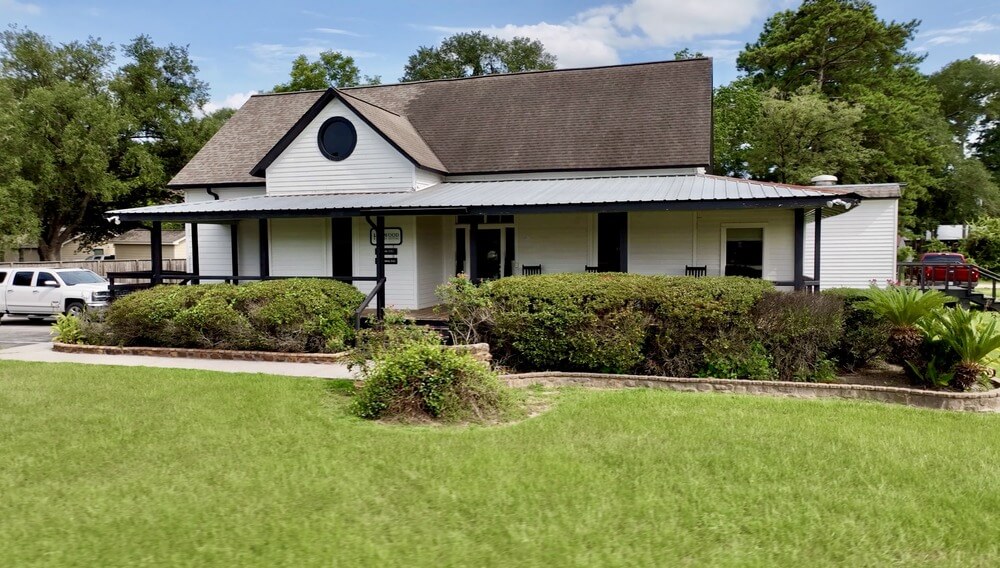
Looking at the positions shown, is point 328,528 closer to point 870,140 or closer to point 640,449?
point 640,449

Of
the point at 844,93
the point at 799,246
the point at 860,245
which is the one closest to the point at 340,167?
the point at 799,246

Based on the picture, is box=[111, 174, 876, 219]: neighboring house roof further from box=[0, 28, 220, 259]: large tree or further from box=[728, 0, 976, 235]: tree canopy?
box=[0, 28, 220, 259]: large tree

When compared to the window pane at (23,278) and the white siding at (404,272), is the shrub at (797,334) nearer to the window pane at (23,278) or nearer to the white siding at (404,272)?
the white siding at (404,272)

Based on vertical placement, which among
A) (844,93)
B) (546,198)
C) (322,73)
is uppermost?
(322,73)

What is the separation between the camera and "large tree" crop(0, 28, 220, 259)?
31.2 m

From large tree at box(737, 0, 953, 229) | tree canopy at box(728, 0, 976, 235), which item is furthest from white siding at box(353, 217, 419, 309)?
large tree at box(737, 0, 953, 229)

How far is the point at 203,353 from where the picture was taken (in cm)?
1130

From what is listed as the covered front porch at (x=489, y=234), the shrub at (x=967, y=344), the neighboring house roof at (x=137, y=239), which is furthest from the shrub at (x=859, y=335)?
the neighboring house roof at (x=137, y=239)

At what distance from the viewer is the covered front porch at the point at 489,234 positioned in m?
13.2

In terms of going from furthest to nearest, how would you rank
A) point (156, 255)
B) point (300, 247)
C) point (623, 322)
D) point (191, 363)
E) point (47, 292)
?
point (47, 292) → point (300, 247) → point (156, 255) → point (191, 363) → point (623, 322)

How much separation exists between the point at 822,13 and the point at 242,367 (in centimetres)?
3724

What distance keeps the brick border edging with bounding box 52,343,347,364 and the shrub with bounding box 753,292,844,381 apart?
21.7 ft

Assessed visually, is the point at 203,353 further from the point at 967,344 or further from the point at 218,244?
the point at 967,344

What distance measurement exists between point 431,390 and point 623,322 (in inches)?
140
